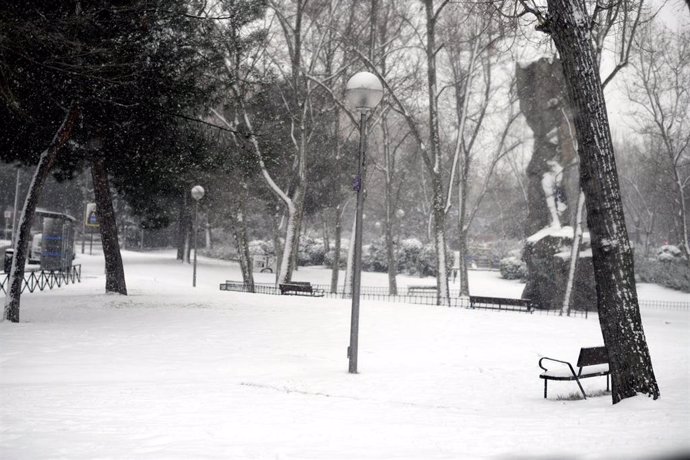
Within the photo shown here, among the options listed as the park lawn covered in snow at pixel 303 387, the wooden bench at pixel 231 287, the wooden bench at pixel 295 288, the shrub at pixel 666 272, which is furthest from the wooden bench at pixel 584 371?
the shrub at pixel 666 272

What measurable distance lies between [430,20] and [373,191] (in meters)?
34.7

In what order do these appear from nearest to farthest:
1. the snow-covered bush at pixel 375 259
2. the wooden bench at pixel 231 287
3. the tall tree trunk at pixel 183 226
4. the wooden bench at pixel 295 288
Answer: the wooden bench at pixel 295 288, the wooden bench at pixel 231 287, the tall tree trunk at pixel 183 226, the snow-covered bush at pixel 375 259

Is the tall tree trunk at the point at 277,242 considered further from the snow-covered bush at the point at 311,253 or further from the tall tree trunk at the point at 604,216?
the tall tree trunk at the point at 604,216

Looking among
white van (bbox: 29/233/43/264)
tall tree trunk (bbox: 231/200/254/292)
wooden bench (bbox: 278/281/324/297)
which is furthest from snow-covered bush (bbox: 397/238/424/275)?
white van (bbox: 29/233/43/264)

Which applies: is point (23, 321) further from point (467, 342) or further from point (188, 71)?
point (467, 342)

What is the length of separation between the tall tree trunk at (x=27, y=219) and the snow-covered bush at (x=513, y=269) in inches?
1336

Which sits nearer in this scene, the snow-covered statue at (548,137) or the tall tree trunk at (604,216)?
the tall tree trunk at (604,216)

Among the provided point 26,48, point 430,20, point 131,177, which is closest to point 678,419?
point 26,48

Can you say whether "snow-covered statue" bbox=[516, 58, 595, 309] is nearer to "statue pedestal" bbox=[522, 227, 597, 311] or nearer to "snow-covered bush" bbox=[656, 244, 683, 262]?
"statue pedestal" bbox=[522, 227, 597, 311]

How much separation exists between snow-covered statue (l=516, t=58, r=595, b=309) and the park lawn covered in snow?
252 inches

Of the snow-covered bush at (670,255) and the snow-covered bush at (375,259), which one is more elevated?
the snow-covered bush at (670,255)

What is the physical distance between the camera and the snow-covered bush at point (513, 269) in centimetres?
4261

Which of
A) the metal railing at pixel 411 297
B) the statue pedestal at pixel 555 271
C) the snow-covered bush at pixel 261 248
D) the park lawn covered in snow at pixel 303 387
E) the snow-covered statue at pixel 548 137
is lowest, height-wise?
the park lawn covered in snow at pixel 303 387

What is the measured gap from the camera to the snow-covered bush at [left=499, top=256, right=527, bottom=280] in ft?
140
